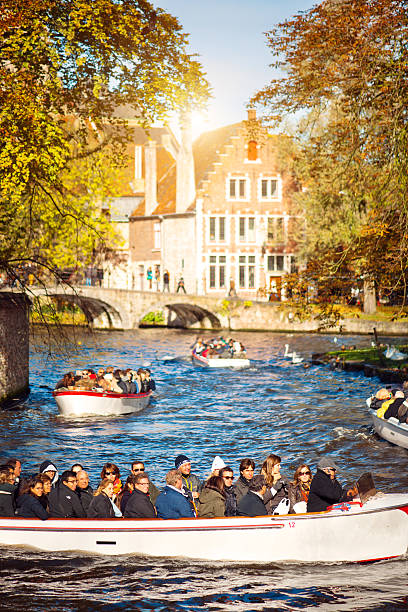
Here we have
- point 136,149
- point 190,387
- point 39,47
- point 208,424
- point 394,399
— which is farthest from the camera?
point 136,149

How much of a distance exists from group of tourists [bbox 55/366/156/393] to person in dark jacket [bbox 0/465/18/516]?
10.6 meters

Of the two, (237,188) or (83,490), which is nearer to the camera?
(83,490)

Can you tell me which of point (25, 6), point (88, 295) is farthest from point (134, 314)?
point (25, 6)

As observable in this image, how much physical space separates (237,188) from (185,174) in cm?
411

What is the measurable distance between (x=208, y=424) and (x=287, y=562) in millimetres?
11584

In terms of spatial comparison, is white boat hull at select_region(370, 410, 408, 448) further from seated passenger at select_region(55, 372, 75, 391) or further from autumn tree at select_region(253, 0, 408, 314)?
seated passenger at select_region(55, 372, 75, 391)

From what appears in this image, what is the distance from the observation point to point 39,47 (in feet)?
57.7

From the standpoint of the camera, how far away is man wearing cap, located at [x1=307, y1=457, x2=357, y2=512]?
1177 cm

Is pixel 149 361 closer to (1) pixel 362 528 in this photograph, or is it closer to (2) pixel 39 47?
(2) pixel 39 47

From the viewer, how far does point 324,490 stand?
11.8 m

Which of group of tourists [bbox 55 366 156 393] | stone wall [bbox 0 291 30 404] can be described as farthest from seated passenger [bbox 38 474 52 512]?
stone wall [bbox 0 291 30 404]

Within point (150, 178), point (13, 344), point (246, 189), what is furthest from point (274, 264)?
point (13, 344)

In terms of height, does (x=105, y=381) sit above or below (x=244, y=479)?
above

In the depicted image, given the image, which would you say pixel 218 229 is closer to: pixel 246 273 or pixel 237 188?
pixel 237 188
